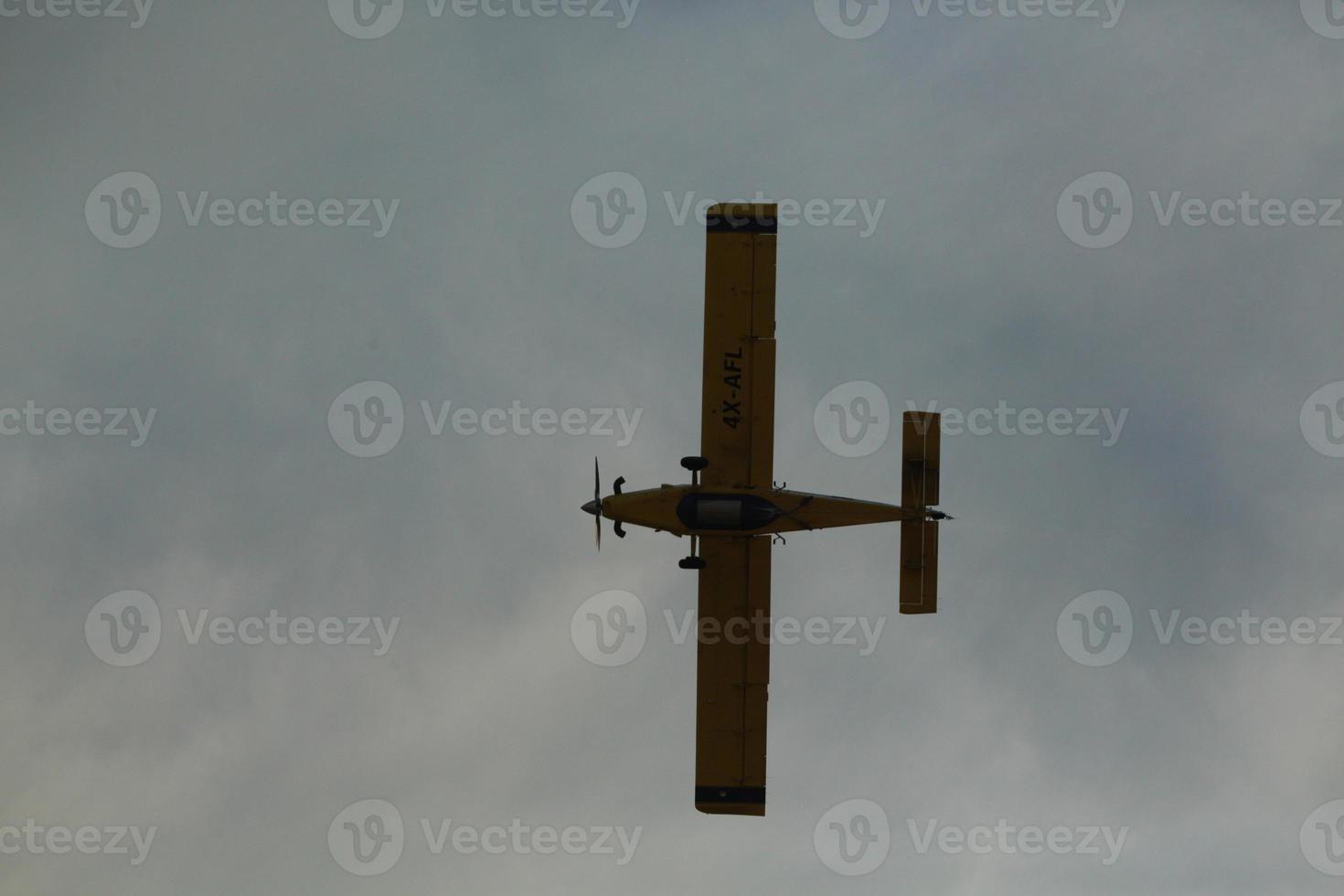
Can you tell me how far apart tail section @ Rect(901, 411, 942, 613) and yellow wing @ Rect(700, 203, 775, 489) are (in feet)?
11.6

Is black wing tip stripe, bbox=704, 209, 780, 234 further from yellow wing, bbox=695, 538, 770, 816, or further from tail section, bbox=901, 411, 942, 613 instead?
yellow wing, bbox=695, 538, 770, 816

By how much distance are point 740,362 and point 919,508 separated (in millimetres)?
5784

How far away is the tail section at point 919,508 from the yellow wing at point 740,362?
3.55 m

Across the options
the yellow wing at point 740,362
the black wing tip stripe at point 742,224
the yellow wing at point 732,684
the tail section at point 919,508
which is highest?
the black wing tip stripe at point 742,224

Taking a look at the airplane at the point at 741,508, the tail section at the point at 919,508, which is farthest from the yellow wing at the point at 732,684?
the tail section at the point at 919,508

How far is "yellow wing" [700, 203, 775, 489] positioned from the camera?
33.9 metres

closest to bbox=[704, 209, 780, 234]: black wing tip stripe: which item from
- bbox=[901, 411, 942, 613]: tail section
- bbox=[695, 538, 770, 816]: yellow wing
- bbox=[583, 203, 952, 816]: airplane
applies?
bbox=[583, 203, 952, 816]: airplane

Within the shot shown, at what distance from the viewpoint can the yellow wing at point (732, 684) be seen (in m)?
34.8

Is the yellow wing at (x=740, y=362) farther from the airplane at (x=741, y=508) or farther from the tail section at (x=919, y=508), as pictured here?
the tail section at (x=919, y=508)

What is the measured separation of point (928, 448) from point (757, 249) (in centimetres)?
655

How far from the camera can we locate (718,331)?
34062 millimetres

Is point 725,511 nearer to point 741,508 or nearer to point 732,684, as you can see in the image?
point 741,508

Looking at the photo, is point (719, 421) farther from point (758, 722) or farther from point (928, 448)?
point (758, 722)

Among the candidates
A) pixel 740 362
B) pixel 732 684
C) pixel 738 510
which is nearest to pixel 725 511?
pixel 738 510
